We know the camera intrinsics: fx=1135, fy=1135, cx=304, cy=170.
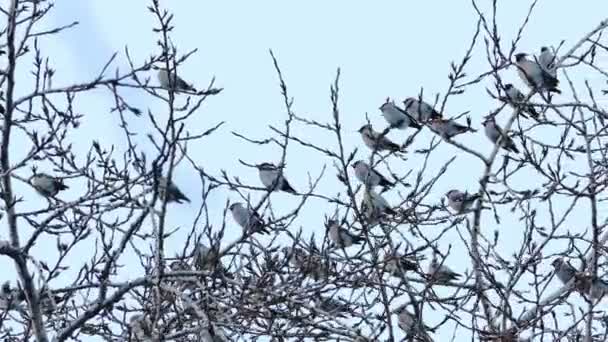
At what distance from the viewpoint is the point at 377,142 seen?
7.72m

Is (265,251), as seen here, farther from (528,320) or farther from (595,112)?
(595,112)

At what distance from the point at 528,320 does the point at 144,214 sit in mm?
3089

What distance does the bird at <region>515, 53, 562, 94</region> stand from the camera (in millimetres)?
10008

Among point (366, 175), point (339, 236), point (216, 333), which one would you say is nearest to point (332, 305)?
point (339, 236)

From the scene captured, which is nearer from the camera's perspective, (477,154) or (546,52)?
(477,154)

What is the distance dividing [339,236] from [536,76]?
3.79 m

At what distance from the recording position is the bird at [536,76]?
1001cm

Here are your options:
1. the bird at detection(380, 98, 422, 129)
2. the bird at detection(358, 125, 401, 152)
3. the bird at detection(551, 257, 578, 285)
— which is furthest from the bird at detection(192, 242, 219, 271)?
the bird at detection(380, 98, 422, 129)

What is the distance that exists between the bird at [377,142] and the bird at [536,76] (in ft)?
4.27

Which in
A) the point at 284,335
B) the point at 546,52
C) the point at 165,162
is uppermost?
the point at 546,52

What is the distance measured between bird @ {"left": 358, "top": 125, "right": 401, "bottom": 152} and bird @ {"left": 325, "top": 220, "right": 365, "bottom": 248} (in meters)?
0.62

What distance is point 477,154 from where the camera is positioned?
934cm

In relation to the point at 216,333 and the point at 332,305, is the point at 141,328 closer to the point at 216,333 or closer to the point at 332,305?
the point at 216,333

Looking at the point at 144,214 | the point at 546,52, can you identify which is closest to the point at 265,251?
the point at 144,214
